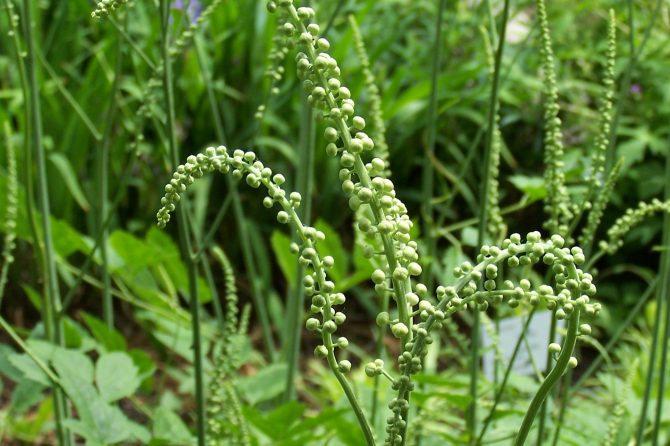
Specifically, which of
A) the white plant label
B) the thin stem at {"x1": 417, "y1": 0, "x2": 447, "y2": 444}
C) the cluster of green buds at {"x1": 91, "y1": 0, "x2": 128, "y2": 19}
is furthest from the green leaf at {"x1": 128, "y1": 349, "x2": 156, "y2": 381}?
the cluster of green buds at {"x1": 91, "y1": 0, "x2": 128, "y2": 19}

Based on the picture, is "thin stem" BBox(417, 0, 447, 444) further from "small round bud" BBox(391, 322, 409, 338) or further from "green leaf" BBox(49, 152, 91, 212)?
"green leaf" BBox(49, 152, 91, 212)

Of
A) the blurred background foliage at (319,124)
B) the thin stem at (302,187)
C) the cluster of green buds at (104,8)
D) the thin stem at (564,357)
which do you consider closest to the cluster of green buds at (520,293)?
the thin stem at (564,357)

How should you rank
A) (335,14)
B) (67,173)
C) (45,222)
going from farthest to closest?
(67,173)
(45,222)
(335,14)

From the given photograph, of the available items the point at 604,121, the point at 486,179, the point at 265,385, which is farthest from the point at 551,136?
the point at 265,385

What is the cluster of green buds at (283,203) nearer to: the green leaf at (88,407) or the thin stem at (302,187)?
the green leaf at (88,407)

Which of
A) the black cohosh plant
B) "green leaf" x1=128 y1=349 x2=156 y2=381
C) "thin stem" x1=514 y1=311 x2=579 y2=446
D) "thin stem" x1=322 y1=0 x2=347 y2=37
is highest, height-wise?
"thin stem" x1=322 y1=0 x2=347 y2=37

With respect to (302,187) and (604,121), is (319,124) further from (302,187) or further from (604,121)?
(604,121)
